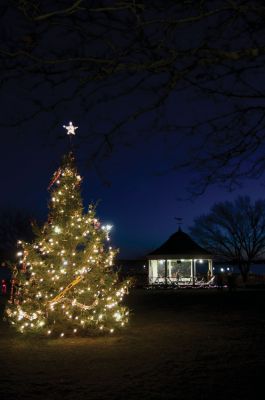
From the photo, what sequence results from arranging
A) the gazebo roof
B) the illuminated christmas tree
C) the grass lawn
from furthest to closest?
the gazebo roof → the illuminated christmas tree → the grass lawn

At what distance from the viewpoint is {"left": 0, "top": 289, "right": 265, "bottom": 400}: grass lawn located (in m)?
6.57

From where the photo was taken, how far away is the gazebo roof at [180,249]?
121 feet

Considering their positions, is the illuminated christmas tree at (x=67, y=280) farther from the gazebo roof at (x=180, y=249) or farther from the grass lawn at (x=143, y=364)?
the gazebo roof at (x=180, y=249)

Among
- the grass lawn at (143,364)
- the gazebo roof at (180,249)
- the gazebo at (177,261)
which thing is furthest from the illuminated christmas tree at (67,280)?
the gazebo roof at (180,249)

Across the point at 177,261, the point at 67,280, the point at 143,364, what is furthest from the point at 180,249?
the point at 143,364

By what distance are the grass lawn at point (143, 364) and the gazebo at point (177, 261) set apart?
23236 mm

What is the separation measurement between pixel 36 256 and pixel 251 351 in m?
5.30

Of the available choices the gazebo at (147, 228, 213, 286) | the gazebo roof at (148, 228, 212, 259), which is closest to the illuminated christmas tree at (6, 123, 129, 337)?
the gazebo at (147, 228, 213, 286)

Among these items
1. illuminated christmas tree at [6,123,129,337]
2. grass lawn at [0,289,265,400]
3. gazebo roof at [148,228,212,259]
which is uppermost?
gazebo roof at [148,228,212,259]

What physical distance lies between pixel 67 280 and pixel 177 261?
26082mm

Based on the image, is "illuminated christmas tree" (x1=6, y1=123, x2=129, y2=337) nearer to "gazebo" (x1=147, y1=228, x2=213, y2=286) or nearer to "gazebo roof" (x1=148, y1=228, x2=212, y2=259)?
"gazebo" (x1=147, y1=228, x2=213, y2=286)

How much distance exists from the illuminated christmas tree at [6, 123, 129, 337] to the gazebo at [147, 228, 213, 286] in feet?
78.7

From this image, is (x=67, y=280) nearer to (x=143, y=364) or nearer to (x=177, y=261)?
(x=143, y=364)

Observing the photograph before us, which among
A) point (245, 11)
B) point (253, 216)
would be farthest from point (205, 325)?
point (253, 216)
